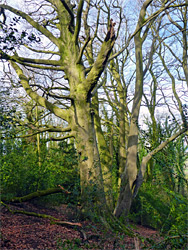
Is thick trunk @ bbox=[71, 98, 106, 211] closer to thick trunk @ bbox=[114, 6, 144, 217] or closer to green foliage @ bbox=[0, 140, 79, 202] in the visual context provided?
green foliage @ bbox=[0, 140, 79, 202]

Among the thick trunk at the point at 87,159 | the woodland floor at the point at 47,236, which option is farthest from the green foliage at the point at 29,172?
the woodland floor at the point at 47,236

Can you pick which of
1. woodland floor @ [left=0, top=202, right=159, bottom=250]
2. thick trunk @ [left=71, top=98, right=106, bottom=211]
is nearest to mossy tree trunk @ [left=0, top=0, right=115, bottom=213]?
thick trunk @ [left=71, top=98, right=106, bottom=211]

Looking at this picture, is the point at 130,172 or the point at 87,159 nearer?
the point at 87,159

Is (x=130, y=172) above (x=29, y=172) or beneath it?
beneath

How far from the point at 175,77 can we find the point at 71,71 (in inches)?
373

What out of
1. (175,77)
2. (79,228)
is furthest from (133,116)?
(175,77)

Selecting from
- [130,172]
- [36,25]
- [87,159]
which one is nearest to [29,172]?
[87,159]

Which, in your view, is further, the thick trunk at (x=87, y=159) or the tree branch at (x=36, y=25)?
the tree branch at (x=36, y=25)

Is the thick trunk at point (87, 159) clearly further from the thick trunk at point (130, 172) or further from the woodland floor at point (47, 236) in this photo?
the thick trunk at point (130, 172)

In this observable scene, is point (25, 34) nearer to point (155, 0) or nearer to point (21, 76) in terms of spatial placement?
point (21, 76)

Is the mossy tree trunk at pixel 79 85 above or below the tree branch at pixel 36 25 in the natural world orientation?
below

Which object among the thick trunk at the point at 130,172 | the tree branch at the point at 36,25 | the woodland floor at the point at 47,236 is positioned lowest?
the woodland floor at the point at 47,236

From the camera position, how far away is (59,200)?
23.9ft

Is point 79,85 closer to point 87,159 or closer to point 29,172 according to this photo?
point 87,159
